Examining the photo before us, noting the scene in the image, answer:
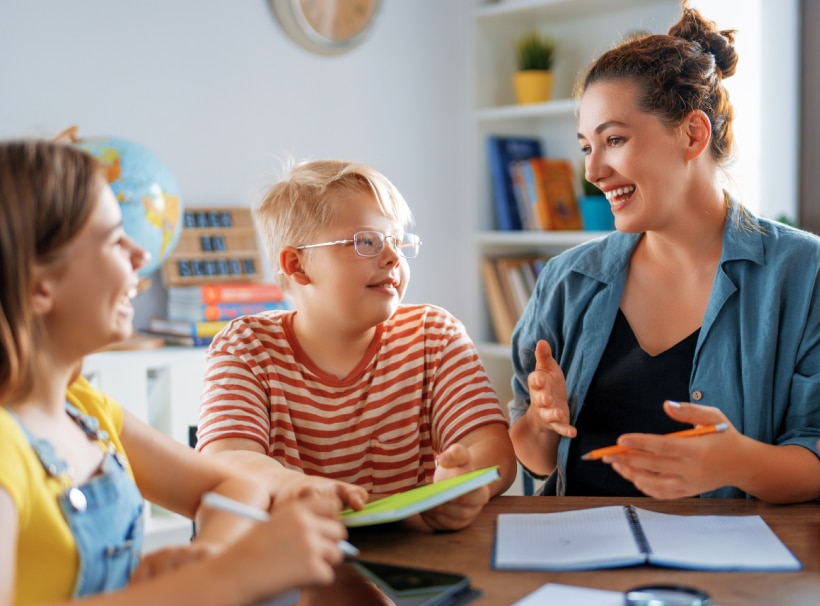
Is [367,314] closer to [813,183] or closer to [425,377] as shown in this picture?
[425,377]

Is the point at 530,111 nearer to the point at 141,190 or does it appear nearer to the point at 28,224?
the point at 141,190

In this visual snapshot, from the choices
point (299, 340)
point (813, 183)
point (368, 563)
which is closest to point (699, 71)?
point (299, 340)

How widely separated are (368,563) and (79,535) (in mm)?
338

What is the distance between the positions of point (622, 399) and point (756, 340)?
0.82ft

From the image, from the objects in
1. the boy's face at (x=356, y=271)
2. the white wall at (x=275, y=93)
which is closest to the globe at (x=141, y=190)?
the white wall at (x=275, y=93)

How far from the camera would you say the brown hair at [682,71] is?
67.9 inches

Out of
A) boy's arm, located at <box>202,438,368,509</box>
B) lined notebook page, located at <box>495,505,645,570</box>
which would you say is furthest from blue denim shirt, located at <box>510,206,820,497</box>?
boy's arm, located at <box>202,438,368,509</box>

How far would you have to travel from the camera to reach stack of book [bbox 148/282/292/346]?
2.85 metres

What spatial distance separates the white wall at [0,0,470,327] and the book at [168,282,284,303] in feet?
0.44

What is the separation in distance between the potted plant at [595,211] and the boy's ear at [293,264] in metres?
1.86

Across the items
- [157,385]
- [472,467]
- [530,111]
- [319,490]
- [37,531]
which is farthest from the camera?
[530,111]

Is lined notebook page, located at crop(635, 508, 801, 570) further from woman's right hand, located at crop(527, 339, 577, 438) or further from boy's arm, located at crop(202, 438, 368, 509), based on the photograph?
boy's arm, located at crop(202, 438, 368, 509)

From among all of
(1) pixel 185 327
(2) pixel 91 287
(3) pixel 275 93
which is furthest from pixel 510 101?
(2) pixel 91 287

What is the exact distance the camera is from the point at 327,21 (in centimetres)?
338
